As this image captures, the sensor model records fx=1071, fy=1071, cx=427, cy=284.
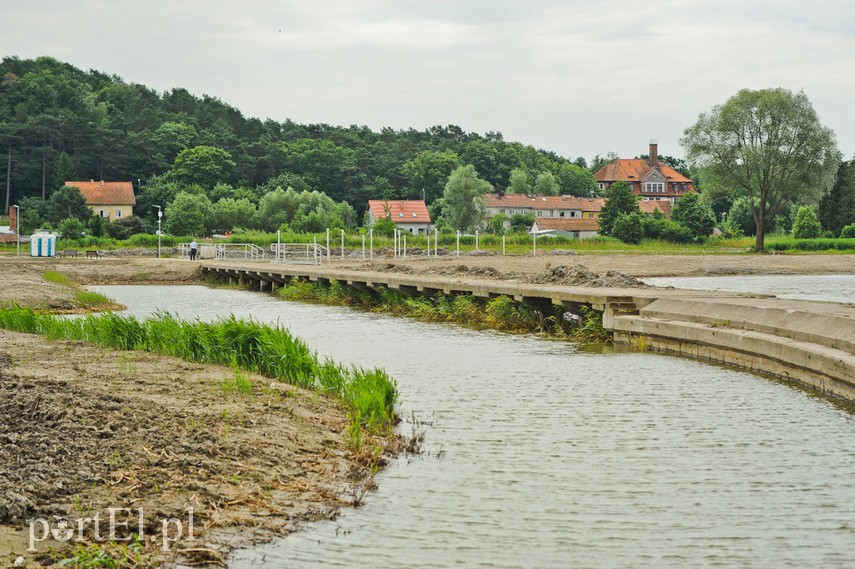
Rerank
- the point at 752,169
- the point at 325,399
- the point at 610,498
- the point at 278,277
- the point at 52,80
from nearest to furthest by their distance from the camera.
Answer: the point at 610,498
the point at 325,399
the point at 278,277
the point at 752,169
the point at 52,80

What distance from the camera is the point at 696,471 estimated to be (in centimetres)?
1013

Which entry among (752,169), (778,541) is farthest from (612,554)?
(752,169)

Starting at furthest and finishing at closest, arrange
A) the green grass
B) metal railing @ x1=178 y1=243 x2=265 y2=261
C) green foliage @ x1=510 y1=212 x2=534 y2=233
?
1. green foliage @ x1=510 y1=212 x2=534 y2=233
2. metal railing @ x1=178 y1=243 x2=265 y2=261
3. the green grass

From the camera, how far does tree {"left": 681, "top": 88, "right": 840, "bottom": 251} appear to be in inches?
2997

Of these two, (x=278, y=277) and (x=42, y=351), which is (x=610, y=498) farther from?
(x=278, y=277)

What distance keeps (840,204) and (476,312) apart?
6577 centimetres

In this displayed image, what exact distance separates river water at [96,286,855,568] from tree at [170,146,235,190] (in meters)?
102

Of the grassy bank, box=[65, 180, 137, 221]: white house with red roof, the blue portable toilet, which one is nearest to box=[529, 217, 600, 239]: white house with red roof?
box=[65, 180, 137, 221]: white house with red roof

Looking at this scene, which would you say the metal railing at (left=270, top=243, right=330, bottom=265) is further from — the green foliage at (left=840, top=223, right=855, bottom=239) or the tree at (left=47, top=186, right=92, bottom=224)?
the green foliage at (left=840, top=223, right=855, bottom=239)

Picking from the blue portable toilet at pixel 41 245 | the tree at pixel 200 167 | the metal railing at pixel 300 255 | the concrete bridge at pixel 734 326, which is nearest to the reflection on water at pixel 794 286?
the concrete bridge at pixel 734 326

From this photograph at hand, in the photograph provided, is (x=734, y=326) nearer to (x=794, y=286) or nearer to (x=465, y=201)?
(x=794, y=286)

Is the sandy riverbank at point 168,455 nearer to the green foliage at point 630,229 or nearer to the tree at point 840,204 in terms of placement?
the green foliage at point 630,229

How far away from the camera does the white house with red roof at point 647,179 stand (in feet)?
520

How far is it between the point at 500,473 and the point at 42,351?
9640 mm
